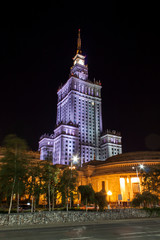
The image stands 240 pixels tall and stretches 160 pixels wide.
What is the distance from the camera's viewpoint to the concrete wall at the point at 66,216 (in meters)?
21.4

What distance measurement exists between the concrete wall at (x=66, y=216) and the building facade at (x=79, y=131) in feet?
339

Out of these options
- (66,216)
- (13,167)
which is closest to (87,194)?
(66,216)

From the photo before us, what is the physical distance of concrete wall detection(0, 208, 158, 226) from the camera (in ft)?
70.2

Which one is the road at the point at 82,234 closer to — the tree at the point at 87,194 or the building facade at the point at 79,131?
the tree at the point at 87,194

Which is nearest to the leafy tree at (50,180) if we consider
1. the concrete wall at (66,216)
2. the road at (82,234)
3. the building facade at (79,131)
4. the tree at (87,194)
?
the tree at (87,194)

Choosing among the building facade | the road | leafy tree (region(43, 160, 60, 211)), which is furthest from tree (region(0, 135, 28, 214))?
the building facade

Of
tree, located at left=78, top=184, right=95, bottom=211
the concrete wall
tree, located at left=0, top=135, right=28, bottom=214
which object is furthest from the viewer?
tree, located at left=78, top=184, right=95, bottom=211

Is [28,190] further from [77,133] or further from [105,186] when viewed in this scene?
[77,133]

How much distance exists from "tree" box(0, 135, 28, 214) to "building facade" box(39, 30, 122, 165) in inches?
4130

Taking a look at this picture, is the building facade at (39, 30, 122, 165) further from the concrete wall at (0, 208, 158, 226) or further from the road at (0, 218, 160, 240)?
the road at (0, 218, 160, 240)

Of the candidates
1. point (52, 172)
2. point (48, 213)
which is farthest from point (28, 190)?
point (48, 213)

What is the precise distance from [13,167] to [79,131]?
124557 millimetres

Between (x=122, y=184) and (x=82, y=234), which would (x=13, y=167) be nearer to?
(x=82, y=234)

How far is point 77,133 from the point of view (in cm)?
14412
